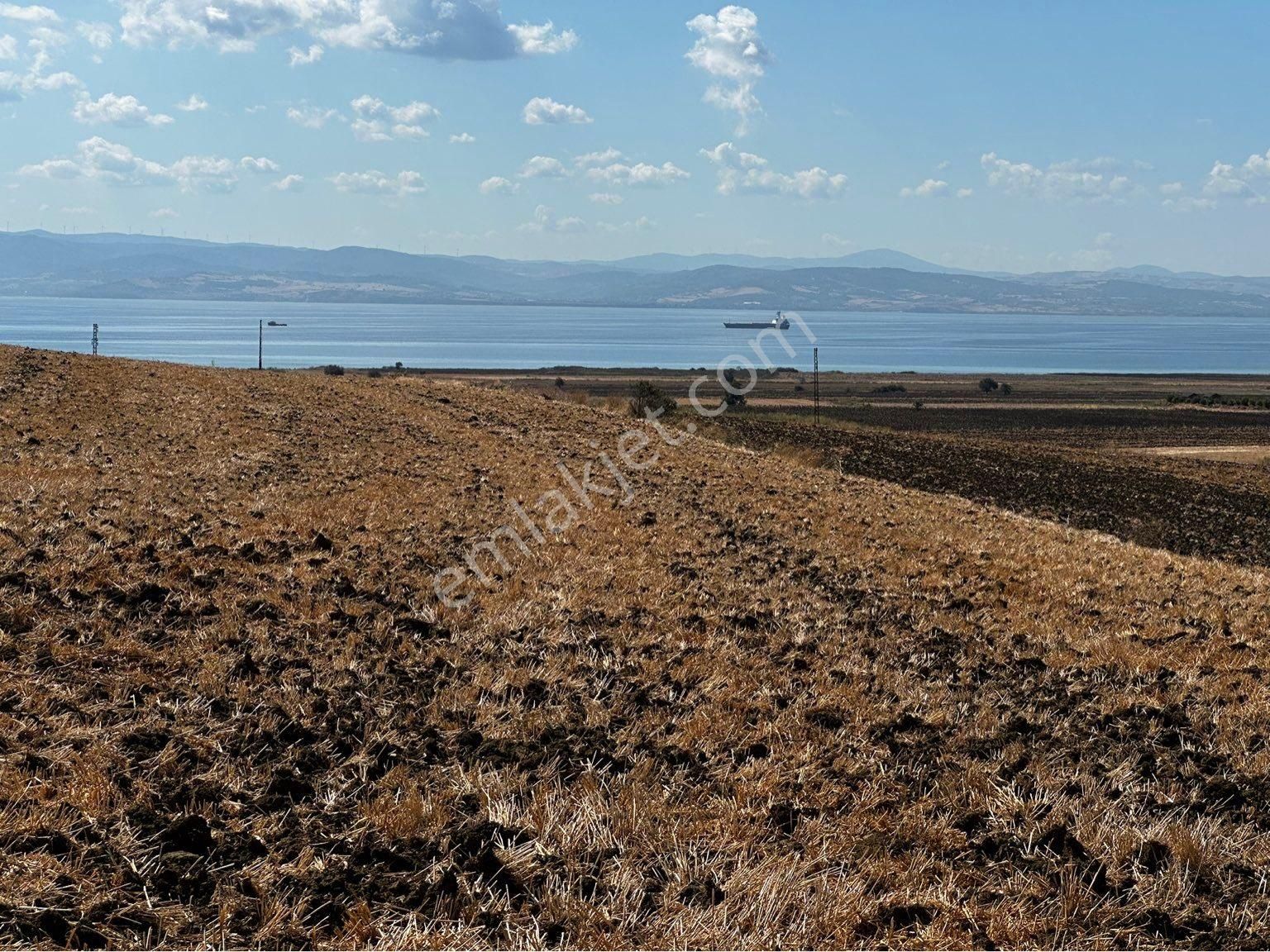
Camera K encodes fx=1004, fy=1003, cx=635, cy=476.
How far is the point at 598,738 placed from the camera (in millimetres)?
7309

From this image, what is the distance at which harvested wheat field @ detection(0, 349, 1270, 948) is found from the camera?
5.17 meters

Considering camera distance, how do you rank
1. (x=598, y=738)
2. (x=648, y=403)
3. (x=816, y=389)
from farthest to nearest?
(x=816, y=389) < (x=648, y=403) < (x=598, y=738)

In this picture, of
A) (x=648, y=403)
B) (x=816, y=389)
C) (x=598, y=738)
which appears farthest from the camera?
(x=816, y=389)

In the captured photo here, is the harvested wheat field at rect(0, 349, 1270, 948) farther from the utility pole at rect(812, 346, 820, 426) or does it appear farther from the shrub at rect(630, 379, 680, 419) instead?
the utility pole at rect(812, 346, 820, 426)

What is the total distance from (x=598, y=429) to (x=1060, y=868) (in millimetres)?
24707

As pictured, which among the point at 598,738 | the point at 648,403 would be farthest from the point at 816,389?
the point at 598,738

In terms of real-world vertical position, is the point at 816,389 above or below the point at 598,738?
above

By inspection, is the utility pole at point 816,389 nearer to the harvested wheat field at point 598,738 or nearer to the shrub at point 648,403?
the shrub at point 648,403

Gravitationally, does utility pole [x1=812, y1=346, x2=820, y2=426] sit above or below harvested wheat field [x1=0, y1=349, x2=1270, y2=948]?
above

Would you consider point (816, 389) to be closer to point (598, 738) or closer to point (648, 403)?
point (648, 403)

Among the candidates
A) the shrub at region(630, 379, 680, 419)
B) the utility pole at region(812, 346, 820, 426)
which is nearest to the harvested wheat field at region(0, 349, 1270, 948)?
the shrub at region(630, 379, 680, 419)

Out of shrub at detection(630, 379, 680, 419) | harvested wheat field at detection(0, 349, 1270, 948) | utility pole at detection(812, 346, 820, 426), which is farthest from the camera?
utility pole at detection(812, 346, 820, 426)

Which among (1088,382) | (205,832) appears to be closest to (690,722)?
(205,832)

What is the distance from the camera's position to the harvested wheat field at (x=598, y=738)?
517 centimetres
